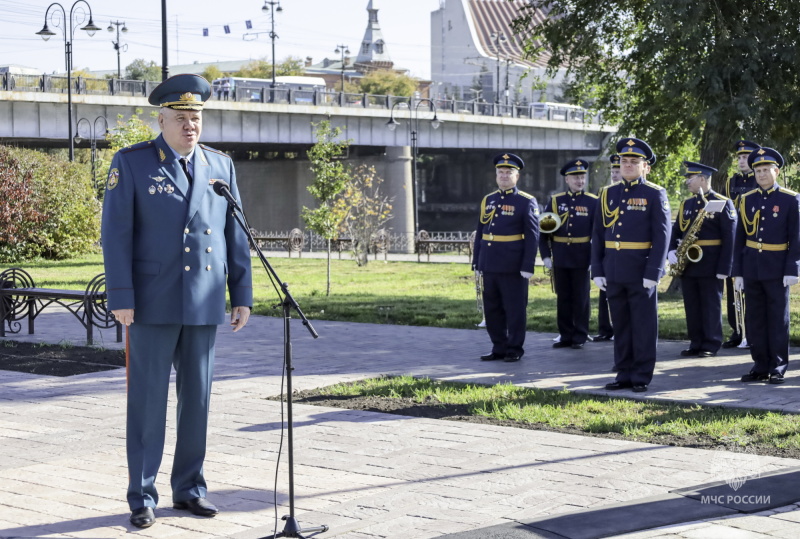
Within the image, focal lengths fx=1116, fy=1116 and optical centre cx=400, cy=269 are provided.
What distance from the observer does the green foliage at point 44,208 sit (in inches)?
1293

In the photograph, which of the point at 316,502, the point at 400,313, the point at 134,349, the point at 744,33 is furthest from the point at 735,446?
the point at 744,33

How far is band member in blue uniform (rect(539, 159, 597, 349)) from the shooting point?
13570 millimetres

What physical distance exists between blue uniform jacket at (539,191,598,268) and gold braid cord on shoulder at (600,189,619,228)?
2865 millimetres

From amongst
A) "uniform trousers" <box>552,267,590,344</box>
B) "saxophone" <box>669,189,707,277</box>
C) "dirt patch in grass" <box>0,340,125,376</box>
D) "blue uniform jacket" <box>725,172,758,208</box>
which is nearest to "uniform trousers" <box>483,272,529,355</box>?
"uniform trousers" <box>552,267,590,344</box>

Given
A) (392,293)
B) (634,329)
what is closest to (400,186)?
(392,293)

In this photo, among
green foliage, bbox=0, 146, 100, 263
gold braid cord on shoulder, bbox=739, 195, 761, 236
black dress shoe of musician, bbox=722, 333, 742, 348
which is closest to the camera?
gold braid cord on shoulder, bbox=739, 195, 761, 236

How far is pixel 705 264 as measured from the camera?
503 inches

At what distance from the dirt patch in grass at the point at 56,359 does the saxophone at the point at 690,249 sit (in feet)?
20.9

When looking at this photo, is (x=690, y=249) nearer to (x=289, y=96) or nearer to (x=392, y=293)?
(x=392, y=293)

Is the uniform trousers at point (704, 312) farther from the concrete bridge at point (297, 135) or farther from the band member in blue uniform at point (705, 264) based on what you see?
the concrete bridge at point (297, 135)

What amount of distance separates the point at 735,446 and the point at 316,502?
3.08 m

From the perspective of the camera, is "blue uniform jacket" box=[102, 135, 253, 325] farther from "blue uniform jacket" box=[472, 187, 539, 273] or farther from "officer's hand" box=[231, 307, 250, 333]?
"blue uniform jacket" box=[472, 187, 539, 273]

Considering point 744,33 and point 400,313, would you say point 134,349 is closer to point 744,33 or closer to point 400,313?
point 400,313

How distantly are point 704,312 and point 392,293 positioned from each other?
1040 centimetres
